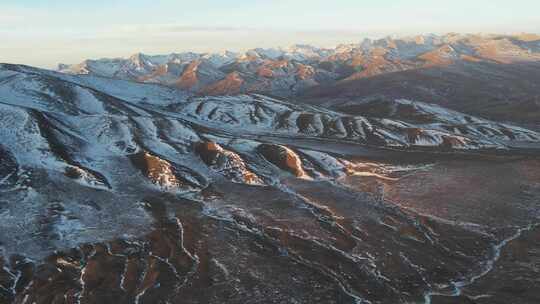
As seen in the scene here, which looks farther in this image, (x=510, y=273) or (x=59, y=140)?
(x=59, y=140)

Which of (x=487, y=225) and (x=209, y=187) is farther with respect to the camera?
(x=209, y=187)

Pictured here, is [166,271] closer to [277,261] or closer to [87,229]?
[277,261]

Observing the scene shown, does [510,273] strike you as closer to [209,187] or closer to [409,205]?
[409,205]

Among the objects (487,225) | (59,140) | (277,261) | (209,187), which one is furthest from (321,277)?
(59,140)

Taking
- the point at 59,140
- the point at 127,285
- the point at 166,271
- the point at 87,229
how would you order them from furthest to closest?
the point at 59,140
the point at 87,229
the point at 166,271
the point at 127,285

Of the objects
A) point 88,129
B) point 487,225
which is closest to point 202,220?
point 487,225

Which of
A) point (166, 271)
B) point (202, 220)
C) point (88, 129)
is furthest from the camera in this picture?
point (88, 129)
